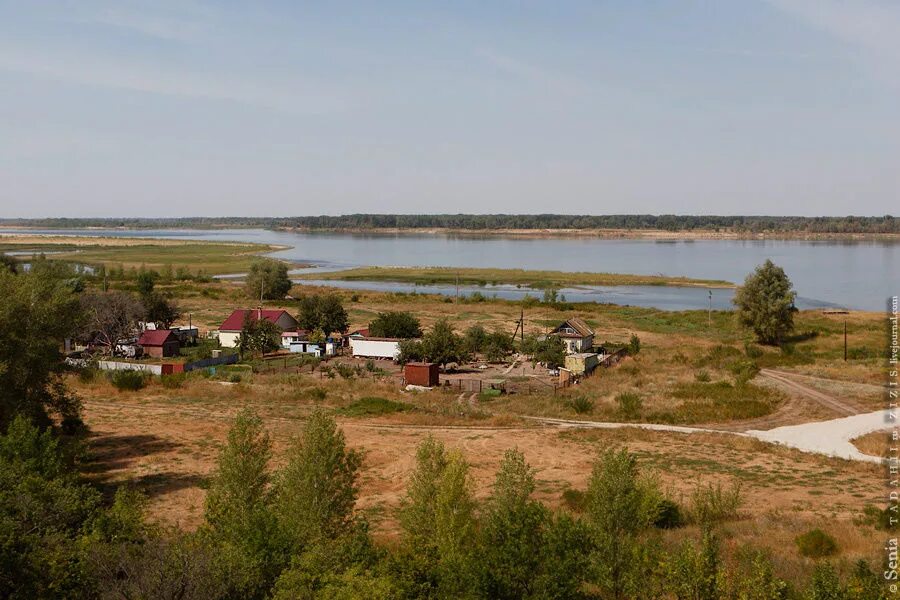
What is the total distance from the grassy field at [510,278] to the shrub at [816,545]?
87.4 m

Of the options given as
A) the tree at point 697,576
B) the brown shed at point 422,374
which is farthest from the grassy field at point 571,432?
the tree at point 697,576

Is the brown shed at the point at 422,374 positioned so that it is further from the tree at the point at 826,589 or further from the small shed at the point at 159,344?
the tree at the point at 826,589

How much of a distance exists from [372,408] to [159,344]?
21438 mm

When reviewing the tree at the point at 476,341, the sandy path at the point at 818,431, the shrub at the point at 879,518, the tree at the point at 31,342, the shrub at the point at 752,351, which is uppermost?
the tree at the point at 31,342

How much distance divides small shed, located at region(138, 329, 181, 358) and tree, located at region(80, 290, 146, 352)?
1934mm

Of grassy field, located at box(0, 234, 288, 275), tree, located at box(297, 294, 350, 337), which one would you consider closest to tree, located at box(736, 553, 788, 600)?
tree, located at box(297, 294, 350, 337)

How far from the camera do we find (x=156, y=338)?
51.7 meters

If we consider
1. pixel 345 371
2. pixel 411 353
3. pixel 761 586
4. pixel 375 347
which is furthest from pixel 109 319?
pixel 761 586

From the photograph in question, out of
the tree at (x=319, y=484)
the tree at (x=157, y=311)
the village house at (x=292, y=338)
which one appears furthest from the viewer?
the tree at (x=157, y=311)

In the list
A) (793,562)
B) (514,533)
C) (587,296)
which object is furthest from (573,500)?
(587,296)

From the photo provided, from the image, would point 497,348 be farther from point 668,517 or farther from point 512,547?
point 512,547

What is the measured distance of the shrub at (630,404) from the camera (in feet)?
120

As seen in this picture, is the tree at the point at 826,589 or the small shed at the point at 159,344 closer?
the tree at the point at 826,589

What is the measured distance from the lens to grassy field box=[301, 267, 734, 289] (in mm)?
110125
